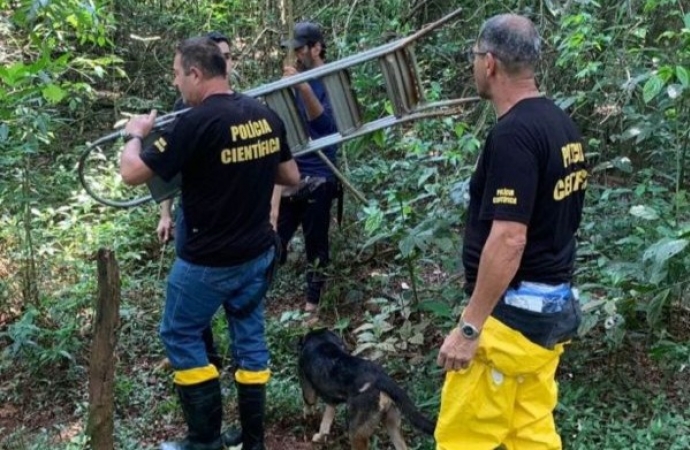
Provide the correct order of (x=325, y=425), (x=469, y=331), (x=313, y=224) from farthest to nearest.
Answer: (x=313, y=224)
(x=325, y=425)
(x=469, y=331)

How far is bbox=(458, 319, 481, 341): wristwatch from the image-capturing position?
275 centimetres

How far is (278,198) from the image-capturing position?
200 inches

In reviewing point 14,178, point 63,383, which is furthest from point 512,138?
point 14,178

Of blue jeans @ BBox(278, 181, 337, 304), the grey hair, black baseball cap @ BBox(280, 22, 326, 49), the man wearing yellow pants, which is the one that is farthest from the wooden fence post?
black baseball cap @ BBox(280, 22, 326, 49)

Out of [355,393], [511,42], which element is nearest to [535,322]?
[511,42]

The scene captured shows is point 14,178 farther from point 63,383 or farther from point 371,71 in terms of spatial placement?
point 371,71

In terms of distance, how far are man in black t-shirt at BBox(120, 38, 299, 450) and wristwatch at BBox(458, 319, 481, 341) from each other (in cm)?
132

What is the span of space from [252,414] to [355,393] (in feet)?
1.82

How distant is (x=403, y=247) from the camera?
4191 mm

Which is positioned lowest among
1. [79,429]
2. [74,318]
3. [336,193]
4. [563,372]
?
[563,372]

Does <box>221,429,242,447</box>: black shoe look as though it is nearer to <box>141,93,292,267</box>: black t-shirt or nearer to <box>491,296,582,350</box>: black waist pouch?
<box>141,93,292,267</box>: black t-shirt

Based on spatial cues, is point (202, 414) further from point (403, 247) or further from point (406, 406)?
point (403, 247)

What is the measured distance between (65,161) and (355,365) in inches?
226

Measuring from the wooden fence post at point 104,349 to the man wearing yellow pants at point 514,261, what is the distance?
Answer: 1.45 m
